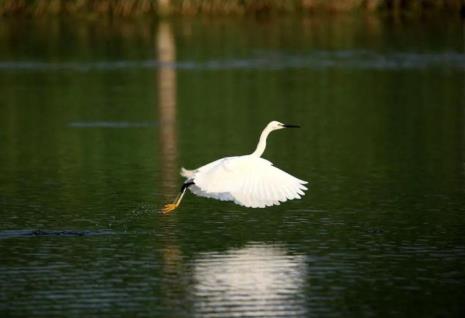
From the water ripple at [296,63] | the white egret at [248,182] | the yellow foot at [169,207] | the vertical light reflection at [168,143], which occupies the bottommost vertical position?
the water ripple at [296,63]

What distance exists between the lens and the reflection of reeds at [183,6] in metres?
76.3

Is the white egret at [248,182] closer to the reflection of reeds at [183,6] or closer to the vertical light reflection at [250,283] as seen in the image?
the vertical light reflection at [250,283]

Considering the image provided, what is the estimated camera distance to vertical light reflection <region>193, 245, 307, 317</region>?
1702cm

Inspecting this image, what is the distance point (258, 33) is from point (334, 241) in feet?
156

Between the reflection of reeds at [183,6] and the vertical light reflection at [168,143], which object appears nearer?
the vertical light reflection at [168,143]

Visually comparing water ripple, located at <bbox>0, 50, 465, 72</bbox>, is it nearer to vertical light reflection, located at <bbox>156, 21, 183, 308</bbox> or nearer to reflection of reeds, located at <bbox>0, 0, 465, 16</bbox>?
vertical light reflection, located at <bbox>156, 21, 183, 308</bbox>

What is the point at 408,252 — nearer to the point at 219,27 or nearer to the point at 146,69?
the point at 146,69

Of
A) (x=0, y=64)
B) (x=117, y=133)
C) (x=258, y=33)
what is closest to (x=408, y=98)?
(x=117, y=133)

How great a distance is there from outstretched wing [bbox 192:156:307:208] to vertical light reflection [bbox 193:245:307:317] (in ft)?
2.26

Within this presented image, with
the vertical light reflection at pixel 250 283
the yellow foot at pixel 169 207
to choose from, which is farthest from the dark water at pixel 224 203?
the yellow foot at pixel 169 207

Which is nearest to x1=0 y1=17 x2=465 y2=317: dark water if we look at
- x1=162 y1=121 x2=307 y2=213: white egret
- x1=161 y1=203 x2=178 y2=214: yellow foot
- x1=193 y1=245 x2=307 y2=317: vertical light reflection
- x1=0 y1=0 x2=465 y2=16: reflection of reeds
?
x1=193 y1=245 x2=307 y2=317: vertical light reflection

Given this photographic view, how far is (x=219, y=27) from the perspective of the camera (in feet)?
235

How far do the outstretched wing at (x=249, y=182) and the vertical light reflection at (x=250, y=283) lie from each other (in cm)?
69

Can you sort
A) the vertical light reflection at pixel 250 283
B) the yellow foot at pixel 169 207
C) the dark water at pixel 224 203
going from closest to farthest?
the vertical light reflection at pixel 250 283, the dark water at pixel 224 203, the yellow foot at pixel 169 207
